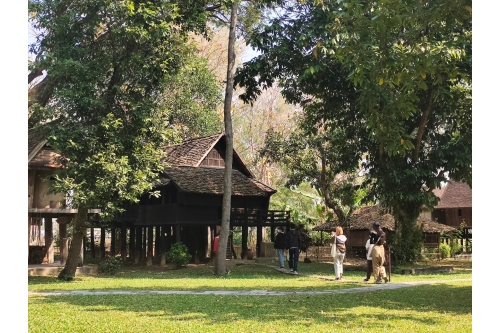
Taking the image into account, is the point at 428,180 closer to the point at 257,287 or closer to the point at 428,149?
the point at 428,149

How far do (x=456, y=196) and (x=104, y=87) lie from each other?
29.9 meters

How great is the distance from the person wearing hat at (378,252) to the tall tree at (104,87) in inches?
280

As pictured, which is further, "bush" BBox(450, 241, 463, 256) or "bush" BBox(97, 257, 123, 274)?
"bush" BBox(450, 241, 463, 256)

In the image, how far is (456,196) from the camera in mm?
42406

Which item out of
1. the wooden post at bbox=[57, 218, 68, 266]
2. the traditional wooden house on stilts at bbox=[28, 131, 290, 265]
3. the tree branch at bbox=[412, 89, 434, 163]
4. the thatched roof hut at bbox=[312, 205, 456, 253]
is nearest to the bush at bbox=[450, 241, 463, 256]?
the thatched roof hut at bbox=[312, 205, 456, 253]

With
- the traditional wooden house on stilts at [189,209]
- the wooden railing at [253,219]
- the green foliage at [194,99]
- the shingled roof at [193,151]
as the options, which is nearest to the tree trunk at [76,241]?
the traditional wooden house on stilts at [189,209]

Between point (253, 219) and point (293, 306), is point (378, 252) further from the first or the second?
point (253, 219)

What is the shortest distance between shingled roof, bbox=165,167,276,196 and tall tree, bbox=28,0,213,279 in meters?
7.28

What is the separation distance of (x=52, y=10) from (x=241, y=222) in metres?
13.8

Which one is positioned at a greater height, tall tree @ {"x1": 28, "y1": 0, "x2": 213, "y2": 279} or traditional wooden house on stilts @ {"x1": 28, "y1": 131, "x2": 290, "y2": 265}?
tall tree @ {"x1": 28, "y1": 0, "x2": 213, "y2": 279}

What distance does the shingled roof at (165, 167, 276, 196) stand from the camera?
89.5ft

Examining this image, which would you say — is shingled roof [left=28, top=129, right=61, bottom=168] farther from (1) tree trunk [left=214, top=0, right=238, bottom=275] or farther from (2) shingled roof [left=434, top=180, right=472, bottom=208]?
(2) shingled roof [left=434, top=180, right=472, bottom=208]

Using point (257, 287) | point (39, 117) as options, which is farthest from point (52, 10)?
point (257, 287)

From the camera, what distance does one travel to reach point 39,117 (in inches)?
733
